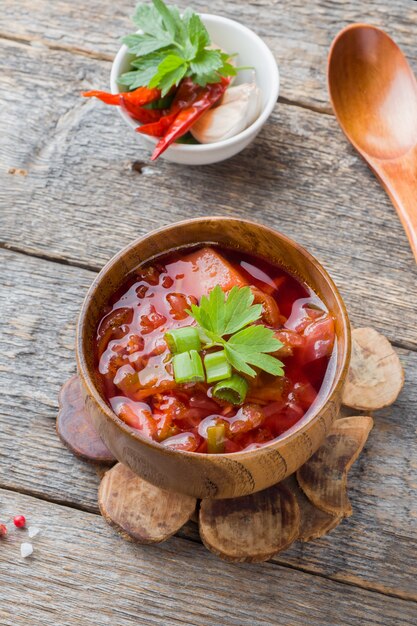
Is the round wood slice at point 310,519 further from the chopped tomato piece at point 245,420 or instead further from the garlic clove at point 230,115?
the garlic clove at point 230,115

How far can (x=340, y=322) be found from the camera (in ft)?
5.99

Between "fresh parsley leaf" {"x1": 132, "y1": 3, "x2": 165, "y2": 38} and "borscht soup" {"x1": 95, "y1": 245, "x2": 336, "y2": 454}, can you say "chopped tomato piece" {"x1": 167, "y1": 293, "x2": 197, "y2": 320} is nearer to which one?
"borscht soup" {"x1": 95, "y1": 245, "x2": 336, "y2": 454}

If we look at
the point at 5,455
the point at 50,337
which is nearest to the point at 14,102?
the point at 50,337

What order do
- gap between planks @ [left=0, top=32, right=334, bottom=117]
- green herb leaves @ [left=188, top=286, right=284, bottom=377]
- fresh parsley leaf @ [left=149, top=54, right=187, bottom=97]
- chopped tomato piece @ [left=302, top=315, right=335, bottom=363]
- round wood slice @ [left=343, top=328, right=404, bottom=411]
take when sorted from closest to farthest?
1. green herb leaves @ [left=188, top=286, right=284, bottom=377]
2. chopped tomato piece @ [left=302, top=315, right=335, bottom=363]
3. round wood slice @ [left=343, top=328, right=404, bottom=411]
4. fresh parsley leaf @ [left=149, top=54, right=187, bottom=97]
5. gap between planks @ [left=0, top=32, right=334, bottom=117]

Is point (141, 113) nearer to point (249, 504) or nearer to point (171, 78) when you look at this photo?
point (171, 78)

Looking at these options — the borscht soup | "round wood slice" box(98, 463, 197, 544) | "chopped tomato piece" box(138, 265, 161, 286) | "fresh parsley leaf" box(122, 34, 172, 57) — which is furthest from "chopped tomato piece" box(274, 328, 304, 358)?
"fresh parsley leaf" box(122, 34, 172, 57)

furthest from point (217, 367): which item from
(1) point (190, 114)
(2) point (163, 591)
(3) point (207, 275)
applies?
(1) point (190, 114)

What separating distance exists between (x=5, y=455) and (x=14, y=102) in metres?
1.14

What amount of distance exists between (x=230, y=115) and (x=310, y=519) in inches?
44.9

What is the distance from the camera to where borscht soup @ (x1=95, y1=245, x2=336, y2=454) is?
5.77 ft

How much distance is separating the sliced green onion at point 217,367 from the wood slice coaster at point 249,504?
36cm

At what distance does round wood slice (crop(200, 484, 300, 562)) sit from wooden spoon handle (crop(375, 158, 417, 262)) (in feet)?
2.74

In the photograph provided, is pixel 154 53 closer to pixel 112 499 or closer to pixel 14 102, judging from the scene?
pixel 14 102

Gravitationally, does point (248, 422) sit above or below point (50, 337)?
above
